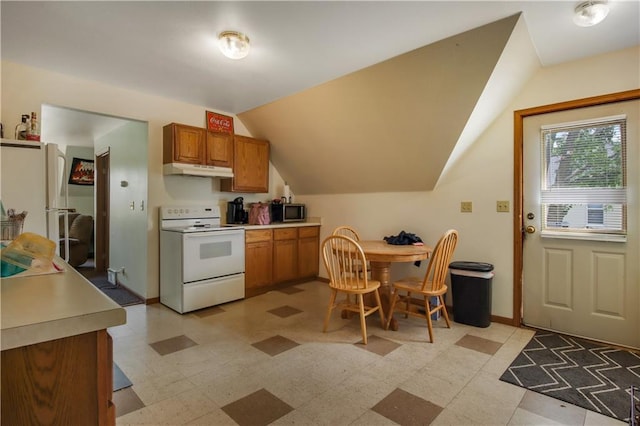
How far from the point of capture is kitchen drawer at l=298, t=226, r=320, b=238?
4.67 metres

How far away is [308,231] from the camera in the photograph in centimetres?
479

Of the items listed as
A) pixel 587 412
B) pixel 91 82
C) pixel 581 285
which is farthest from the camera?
pixel 91 82

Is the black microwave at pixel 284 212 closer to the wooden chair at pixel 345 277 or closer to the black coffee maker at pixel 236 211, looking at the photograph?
the black coffee maker at pixel 236 211

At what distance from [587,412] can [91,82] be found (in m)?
4.77

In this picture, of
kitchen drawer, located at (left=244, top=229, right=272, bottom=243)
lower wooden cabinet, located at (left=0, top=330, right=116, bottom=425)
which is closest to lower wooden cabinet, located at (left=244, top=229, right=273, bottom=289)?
kitchen drawer, located at (left=244, top=229, right=272, bottom=243)

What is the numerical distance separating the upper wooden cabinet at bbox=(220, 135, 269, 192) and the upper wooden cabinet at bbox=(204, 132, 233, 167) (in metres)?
0.07

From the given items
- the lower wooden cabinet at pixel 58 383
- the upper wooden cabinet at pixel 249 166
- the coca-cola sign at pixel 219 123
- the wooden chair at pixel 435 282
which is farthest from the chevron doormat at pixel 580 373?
the coca-cola sign at pixel 219 123

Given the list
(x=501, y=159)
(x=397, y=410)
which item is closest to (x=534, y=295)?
(x=501, y=159)

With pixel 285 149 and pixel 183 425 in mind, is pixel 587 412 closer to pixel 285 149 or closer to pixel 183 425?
pixel 183 425

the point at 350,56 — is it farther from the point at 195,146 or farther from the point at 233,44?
the point at 195,146

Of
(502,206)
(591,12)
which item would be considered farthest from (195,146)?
(591,12)

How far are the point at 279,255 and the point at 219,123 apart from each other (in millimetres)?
1928

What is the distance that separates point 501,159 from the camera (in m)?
3.13

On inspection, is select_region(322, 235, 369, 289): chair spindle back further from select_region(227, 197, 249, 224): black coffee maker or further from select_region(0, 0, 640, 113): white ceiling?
select_region(227, 197, 249, 224): black coffee maker
